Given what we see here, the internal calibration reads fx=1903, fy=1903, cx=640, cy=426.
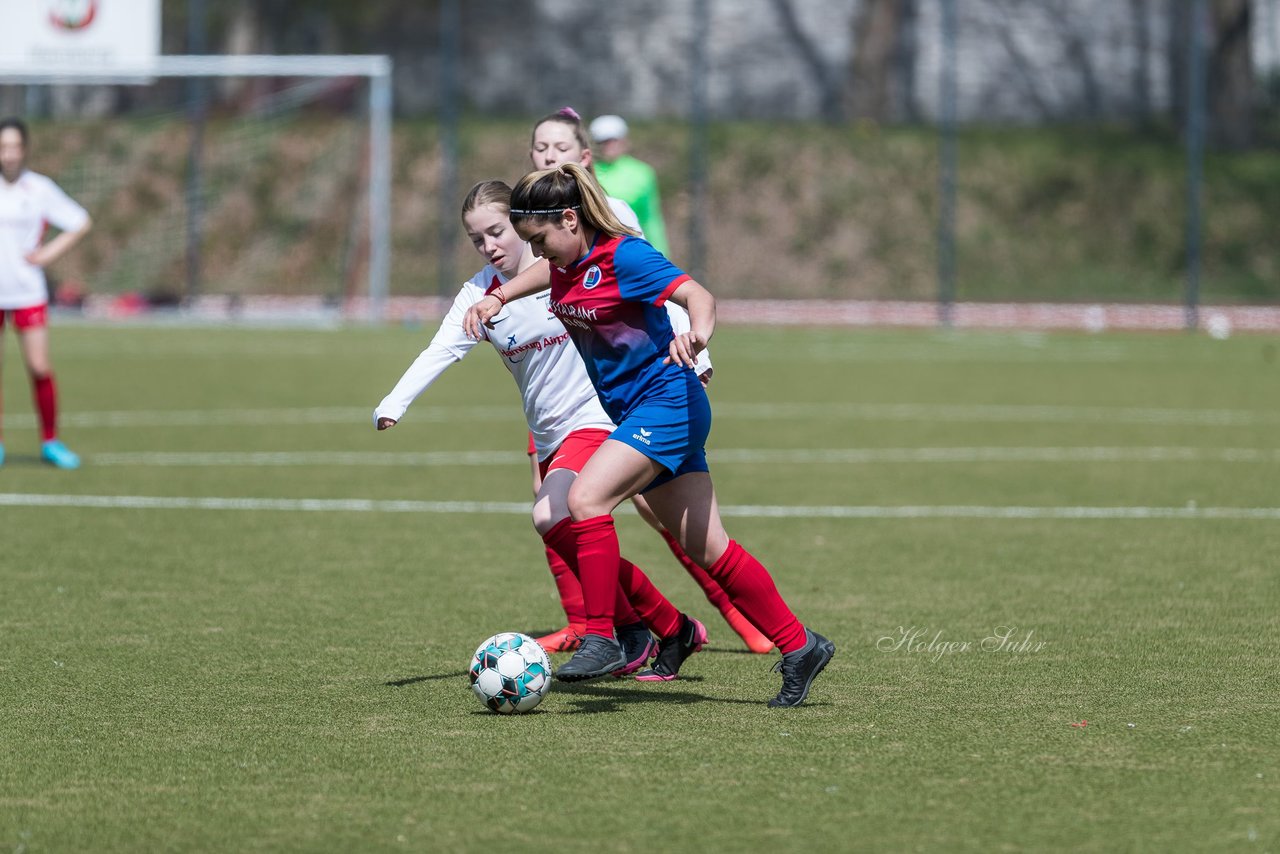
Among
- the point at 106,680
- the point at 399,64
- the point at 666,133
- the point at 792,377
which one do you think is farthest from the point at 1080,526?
the point at 399,64

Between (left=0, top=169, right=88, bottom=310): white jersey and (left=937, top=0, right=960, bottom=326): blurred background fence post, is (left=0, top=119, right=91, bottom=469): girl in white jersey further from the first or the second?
(left=937, top=0, right=960, bottom=326): blurred background fence post

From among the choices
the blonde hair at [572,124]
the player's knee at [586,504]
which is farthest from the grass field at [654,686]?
the blonde hair at [572,124]

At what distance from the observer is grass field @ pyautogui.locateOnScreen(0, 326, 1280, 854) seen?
4555 mm

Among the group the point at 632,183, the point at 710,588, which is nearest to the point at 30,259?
the point at 632,183

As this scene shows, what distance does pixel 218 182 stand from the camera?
3262 cm

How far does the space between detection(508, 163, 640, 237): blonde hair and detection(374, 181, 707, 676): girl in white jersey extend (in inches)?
27.3

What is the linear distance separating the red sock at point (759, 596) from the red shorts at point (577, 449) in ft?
2.54

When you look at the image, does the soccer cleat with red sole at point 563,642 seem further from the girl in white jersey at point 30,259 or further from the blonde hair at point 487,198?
the girl in white jersey at point 30,259

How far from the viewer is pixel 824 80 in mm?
36469

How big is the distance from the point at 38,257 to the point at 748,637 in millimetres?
7149

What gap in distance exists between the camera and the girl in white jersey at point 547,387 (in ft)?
20.8

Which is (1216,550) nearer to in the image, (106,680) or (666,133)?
(106,680)

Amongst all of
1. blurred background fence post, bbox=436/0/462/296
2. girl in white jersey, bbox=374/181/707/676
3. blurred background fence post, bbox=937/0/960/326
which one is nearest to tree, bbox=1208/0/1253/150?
blurred background fence post, bbox=937/0/960/326
